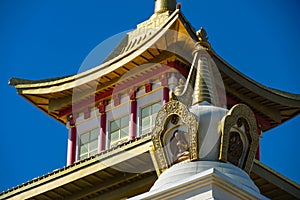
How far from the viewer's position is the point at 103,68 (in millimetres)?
32750

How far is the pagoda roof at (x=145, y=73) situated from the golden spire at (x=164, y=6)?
1.14 ft

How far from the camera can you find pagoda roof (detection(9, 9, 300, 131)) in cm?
3114

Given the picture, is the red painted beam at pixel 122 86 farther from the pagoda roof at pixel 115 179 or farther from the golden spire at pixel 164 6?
the golden spire at pixel 164 6

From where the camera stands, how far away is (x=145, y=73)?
3222 centimetres

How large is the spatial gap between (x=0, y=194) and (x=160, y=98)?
16.5ft

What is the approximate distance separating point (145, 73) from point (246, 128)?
1104 centimetres

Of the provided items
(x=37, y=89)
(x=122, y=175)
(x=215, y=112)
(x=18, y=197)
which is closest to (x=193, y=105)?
(x=215, y=112)

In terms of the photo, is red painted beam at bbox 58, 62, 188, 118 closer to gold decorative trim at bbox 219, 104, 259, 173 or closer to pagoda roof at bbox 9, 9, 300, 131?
pagoda roof at bbox 9, 9, 300, 131

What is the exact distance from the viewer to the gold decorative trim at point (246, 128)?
20.7 m

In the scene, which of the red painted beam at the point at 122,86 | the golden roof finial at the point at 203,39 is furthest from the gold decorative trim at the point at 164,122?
the red painted beam at the point at 122,86

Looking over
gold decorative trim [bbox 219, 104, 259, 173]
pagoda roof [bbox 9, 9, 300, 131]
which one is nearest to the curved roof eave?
pagoda roof [bbox 9, 9, 300, 131]

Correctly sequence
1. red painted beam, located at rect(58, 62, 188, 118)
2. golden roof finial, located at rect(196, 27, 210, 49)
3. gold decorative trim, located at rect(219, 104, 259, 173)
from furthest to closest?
red painted beam, located at rect(58, 62, 188, 118)
golden roof finial, located at rect(196, 27, 210, 49)
gold decorative trim, located at rect(219, 104, 259, 173)

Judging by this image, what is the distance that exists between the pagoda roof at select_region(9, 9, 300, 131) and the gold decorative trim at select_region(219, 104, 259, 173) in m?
9.43

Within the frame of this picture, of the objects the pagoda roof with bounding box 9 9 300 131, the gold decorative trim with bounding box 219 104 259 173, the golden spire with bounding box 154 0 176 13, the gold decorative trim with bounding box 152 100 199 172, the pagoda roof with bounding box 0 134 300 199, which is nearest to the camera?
the gold decorative trim with bounding box 219 104 259 173
